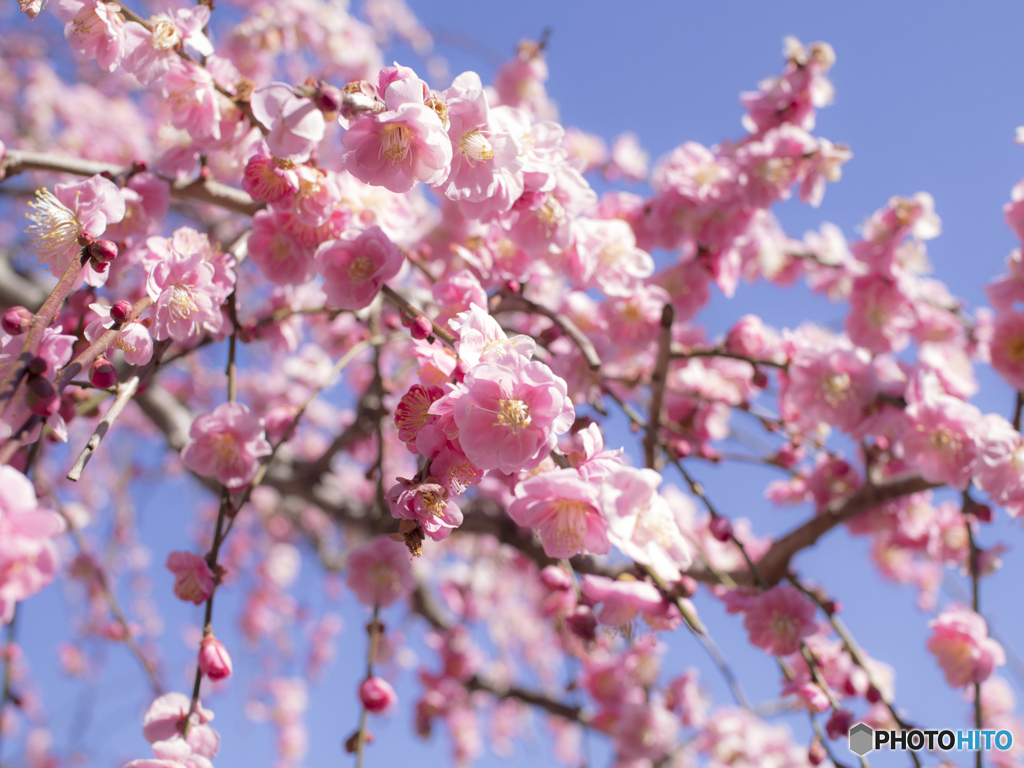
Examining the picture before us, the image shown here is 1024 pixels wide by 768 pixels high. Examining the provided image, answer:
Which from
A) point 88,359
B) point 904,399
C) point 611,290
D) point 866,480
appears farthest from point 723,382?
point 88,359

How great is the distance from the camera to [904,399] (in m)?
1.65

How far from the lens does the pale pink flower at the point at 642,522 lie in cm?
87

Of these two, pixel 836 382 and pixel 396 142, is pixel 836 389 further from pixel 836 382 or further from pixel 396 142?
pixel 396 142

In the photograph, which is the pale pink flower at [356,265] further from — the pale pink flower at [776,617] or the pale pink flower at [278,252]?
the pale pink flower at [776,617]

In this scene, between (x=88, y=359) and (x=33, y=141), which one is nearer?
(x=88, y=359)

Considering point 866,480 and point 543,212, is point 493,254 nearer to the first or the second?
point 543,212

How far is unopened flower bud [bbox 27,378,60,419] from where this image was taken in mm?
804

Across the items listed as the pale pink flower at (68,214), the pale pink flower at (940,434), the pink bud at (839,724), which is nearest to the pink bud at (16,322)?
Answer: the pale pink flower at (68,214)

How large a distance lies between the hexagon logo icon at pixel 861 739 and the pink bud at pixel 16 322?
1629mm

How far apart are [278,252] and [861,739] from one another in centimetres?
158

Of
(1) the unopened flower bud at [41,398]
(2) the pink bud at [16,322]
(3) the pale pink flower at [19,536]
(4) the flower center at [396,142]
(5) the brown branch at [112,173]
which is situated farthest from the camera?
(5) the brown branch at [112,173]

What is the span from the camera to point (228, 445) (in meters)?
1.32

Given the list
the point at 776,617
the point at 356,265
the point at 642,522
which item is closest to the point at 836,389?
the point at 776,617

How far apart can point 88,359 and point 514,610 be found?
17.8 feet
